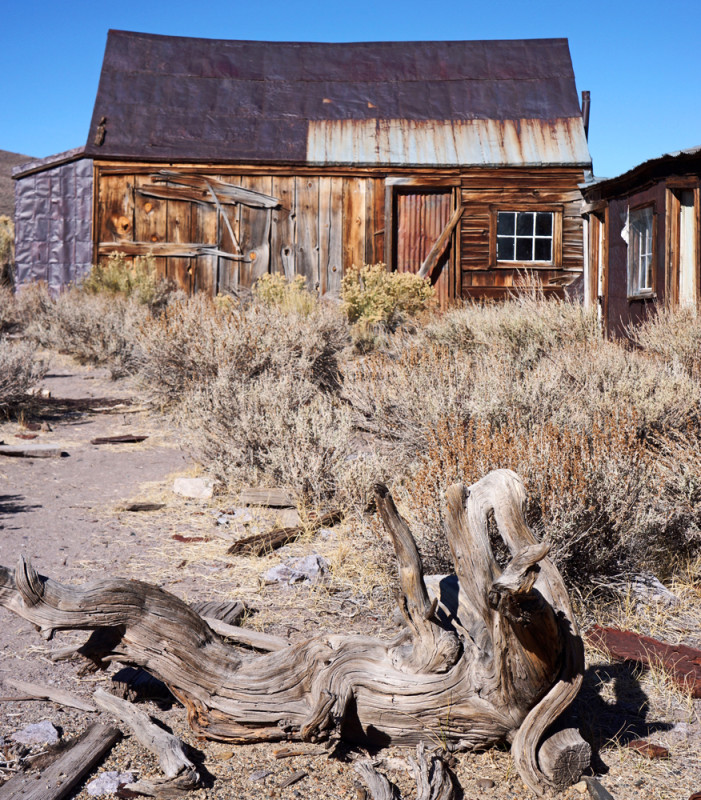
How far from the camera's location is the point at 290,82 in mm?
16375

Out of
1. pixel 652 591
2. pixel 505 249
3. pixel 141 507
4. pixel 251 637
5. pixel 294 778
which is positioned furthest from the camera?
pixel 505 249

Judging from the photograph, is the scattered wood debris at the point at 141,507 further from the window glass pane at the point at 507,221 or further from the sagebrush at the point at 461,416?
the window glass pane at the point at 507,221

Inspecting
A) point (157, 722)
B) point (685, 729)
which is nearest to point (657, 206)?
point (685, 729)

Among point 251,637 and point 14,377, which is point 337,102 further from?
point 251,637

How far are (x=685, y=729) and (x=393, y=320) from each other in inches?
389

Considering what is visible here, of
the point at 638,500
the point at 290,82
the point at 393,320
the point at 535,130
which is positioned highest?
the point at 290,82

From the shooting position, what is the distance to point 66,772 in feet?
8.24

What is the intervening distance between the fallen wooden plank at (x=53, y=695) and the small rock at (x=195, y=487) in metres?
2.76

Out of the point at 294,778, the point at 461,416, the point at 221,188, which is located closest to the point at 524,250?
the point at 221,188

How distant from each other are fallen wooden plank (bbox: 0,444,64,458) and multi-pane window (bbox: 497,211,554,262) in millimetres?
10513

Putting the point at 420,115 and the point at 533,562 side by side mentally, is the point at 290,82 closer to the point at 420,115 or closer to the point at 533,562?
the point at 420,115

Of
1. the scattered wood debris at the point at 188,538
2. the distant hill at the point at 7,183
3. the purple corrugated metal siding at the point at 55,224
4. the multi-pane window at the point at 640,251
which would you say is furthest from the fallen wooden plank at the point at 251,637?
the distant hill at the point at 7,183

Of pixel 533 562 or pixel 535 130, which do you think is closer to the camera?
pixel 533 562

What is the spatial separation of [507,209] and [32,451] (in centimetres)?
A: 1091
